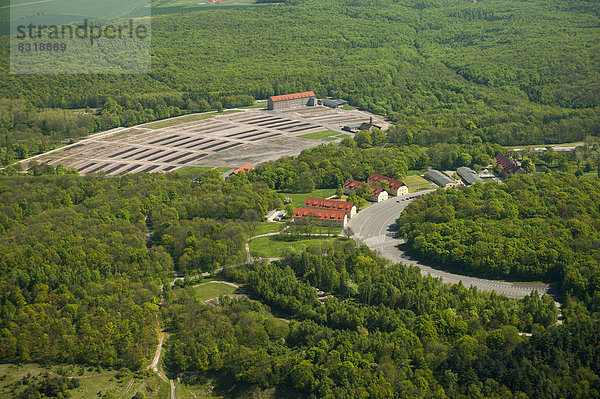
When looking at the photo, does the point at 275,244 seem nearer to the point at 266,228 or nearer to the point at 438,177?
the point at 266,228

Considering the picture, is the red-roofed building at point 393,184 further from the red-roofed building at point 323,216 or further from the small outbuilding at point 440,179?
the red-roofed building at point 323,216

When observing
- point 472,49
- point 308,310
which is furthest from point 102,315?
point 472,49

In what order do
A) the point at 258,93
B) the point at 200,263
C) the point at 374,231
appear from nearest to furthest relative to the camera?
the point at 200,263, the point at 374,231, the point at 258,93

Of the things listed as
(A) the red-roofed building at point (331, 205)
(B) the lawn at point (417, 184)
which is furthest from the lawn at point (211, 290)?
(B) the lawn at point (417, 184)

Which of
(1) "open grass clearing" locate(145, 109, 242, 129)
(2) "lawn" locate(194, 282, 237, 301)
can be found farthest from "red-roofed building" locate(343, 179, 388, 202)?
(1) "open grass clearing" locate(145, 109, 242, 129)

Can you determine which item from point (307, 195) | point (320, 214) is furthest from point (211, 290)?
point (307, 195)

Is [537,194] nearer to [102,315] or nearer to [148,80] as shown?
[102,315]
